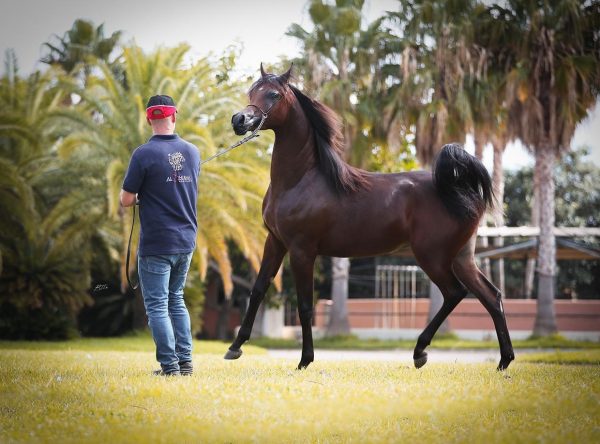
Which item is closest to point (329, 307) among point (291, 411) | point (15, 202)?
point (15, 202)

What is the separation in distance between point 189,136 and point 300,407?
13.5m

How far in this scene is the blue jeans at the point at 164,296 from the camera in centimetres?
629

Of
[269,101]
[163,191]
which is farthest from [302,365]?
[269,101]

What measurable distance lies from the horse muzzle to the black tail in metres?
1.67

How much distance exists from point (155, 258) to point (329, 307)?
82.3ft

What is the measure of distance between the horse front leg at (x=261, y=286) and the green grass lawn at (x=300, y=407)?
0.48 meters

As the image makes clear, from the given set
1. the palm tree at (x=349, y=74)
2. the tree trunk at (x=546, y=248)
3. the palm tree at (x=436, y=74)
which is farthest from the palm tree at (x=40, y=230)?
the tree trunk at (x=546, y=248)

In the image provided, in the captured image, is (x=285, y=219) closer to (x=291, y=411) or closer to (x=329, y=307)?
(x=291, y=411)

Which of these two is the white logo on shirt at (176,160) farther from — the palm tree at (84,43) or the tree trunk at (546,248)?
the palm tree at (84,43)

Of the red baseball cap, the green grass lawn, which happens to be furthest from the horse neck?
the green grass lawn

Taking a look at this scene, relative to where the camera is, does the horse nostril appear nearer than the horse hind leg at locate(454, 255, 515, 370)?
Yes

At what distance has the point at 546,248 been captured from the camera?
25.0 metres

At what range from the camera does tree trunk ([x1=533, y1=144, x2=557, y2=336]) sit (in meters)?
24.8

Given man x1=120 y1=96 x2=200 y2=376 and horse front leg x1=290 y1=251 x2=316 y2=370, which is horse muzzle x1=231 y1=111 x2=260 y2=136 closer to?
man x1=120 y1=96 x2=200 y2=376
